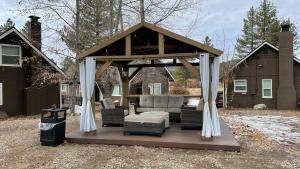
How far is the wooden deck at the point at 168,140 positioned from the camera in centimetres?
666

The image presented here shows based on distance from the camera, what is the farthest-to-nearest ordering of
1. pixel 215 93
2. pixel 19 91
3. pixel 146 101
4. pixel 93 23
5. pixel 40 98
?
pixel 93 23 < pixel 40 98 < pixel 19 91 < pixel 146 101 < pixel 215 93

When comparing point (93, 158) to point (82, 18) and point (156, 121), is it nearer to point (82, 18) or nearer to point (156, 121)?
point (156, 121)

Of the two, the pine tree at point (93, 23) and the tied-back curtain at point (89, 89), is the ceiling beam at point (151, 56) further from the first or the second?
the pine tree at point (93, 23)

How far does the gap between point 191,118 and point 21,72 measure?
11.4 metres

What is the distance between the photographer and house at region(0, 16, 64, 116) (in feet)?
49.4

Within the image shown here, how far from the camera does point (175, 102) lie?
34.4 ft

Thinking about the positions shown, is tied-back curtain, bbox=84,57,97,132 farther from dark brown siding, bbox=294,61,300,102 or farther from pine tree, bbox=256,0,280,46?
pine tree, bbox=256,0,280,46

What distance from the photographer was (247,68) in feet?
66.4

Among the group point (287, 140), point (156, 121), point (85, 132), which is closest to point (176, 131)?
point (156, 121)

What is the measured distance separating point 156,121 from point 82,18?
10679 mm

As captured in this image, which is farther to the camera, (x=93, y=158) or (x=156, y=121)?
(x=156, y=121)

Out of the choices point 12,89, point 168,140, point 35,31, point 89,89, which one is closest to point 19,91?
point 12,89

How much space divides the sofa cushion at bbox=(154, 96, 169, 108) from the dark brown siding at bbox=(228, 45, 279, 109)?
37.1 feet

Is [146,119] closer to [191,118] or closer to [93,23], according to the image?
[191,118]
